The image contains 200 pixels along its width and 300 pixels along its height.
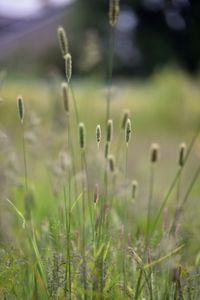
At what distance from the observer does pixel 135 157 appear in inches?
213

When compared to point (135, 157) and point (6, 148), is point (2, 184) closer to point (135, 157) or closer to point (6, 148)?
point (6, 148)

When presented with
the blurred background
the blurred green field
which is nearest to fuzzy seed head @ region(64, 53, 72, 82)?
the blurred green field

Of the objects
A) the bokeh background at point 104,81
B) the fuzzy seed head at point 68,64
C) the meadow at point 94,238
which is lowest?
the meadow at point 94,238

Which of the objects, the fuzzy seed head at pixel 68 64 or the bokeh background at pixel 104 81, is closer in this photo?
the fuzzy seed head at pixel 68 64

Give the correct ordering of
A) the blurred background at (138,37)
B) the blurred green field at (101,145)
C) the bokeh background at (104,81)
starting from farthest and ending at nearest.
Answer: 1. the blurred background at (138,37)
2. the bokeh background at (104,81)
3. the blurred green field at (101,145)

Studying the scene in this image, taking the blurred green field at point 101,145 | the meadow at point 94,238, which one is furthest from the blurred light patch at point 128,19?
the meadow at point 94,238

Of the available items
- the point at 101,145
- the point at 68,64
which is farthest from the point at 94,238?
the point at 101,145

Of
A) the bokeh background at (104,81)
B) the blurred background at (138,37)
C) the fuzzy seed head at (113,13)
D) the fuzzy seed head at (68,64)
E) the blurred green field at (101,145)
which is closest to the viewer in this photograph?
the fuzzy seed head at (68,64)

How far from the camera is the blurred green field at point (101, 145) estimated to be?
2.30 m

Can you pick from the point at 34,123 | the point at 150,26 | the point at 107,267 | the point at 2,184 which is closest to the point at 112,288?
the point at 107,267

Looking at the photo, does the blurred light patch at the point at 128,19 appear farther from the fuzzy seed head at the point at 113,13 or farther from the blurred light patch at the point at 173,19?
the fuzzy seed head at the point at 113,13

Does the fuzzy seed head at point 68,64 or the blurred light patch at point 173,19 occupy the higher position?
the blurred light patch at point 173,19

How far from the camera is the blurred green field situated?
90.5 inches

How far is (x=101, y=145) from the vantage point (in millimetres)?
5426
